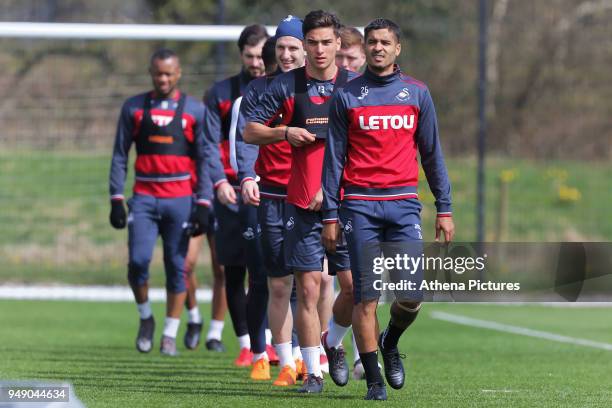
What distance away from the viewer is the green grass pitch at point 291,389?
312 inches

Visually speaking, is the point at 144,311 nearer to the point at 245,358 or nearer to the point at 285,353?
the point at 245,358

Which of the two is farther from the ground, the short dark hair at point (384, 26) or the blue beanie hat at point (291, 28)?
the short dark hair at point (384, 26)

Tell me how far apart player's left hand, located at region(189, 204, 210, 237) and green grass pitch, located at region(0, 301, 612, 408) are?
1049mm

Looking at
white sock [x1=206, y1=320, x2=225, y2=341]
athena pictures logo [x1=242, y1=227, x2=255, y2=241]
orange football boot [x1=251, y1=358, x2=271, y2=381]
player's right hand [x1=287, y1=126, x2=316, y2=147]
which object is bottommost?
white sock [x1=206, y1=320, x2=225, y2=341]

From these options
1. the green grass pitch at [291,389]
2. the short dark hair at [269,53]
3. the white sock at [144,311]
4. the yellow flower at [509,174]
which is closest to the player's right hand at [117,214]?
the white sock at [144,311]

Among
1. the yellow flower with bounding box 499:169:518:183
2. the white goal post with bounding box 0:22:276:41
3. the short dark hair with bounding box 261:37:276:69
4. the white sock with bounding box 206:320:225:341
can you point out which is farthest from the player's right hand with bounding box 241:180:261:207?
the yellow flower with bounding box 499:169:518:183

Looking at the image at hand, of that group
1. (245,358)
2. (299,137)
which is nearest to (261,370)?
(245,358)

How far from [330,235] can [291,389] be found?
1.35m

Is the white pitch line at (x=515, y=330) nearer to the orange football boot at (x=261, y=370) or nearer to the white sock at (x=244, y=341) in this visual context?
the white sock at (x=244, y=341)

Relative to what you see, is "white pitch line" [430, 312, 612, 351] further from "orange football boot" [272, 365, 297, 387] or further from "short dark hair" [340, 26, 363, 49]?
"orange football boot" [272, 365, 297, 387]

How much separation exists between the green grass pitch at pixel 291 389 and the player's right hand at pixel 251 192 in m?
1.19

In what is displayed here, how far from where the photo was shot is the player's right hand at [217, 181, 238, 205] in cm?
985

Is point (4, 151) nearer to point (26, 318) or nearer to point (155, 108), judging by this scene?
point (26, 318)

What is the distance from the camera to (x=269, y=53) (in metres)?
9.45
